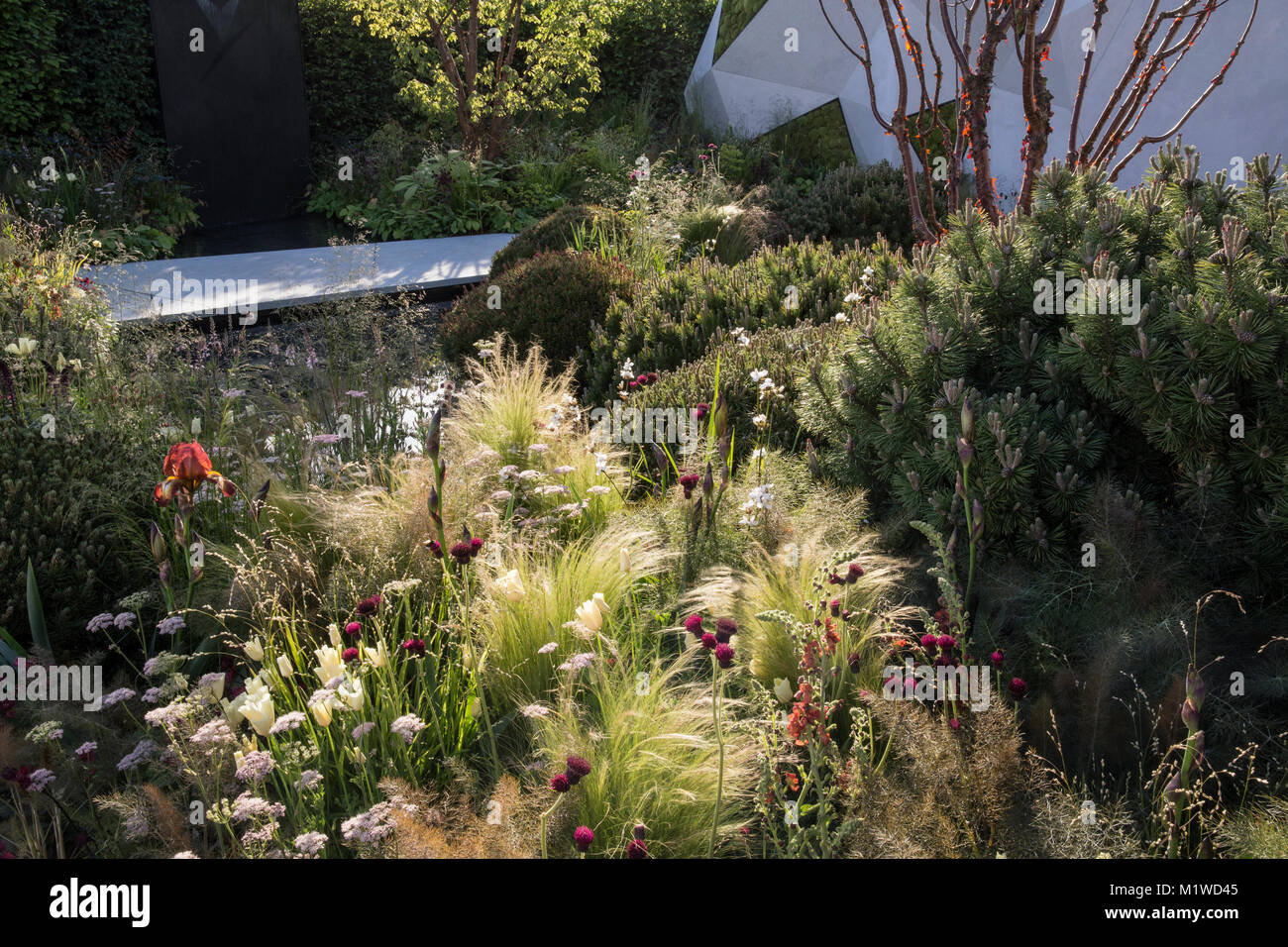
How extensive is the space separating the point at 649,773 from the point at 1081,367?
5.83ft

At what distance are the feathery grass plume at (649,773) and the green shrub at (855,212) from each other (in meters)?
6.50

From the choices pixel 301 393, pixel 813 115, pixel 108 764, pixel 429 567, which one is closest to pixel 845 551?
pixel 429 567

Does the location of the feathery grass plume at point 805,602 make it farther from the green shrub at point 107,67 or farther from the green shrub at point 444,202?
the green shrub at point 107,67

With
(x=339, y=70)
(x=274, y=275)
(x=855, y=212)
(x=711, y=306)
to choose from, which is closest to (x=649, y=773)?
(x=711, y=306)

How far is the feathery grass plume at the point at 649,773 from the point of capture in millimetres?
1996

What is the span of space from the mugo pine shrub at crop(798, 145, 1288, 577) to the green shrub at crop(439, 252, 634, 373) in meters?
2.50

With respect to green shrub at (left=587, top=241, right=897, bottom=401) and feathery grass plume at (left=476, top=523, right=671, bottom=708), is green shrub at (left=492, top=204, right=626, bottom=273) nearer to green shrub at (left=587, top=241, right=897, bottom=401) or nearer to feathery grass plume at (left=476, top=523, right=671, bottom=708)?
green shrub at (left=587, top=241, right=897, bottom=401)

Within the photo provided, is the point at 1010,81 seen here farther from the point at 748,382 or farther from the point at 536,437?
the point at 536,437

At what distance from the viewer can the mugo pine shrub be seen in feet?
8.46

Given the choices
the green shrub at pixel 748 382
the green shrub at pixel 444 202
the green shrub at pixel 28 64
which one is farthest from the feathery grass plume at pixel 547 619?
the green shrub at pixel 28 64

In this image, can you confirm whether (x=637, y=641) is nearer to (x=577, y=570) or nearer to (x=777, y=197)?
(x=577, y=570)

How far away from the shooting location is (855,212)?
8430 mm

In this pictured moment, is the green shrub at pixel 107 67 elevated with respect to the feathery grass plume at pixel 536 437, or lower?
elevated

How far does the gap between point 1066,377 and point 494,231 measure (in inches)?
368
